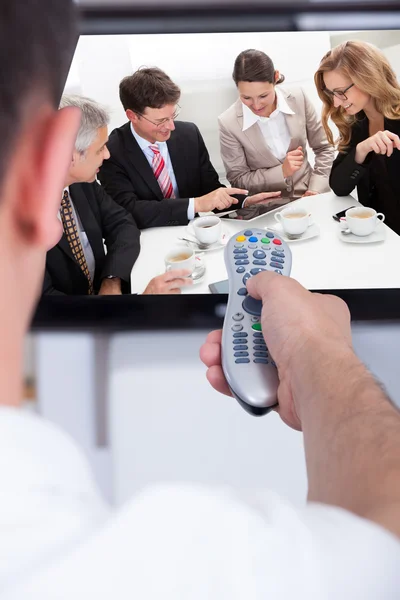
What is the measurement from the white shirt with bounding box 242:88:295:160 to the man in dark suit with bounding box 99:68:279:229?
0.20ft

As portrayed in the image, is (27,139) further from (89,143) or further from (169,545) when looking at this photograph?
(89,143)

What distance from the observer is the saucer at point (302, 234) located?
0.74 m

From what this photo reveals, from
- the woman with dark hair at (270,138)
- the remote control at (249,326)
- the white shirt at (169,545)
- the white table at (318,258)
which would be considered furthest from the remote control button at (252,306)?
the white shirt at (169,545)

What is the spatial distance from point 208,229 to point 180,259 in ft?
0.17

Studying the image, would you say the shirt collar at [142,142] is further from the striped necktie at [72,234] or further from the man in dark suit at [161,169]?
the striped necktie at [72,234]

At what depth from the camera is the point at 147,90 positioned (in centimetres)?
70

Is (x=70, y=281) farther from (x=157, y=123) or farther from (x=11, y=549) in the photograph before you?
(x=11, y=549)

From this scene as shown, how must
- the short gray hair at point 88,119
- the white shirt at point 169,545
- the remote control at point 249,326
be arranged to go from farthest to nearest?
the short gray hair at point 88,119 < the remote control at point 249,326 < the white shirt at point 169,545

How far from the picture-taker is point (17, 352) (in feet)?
0.84

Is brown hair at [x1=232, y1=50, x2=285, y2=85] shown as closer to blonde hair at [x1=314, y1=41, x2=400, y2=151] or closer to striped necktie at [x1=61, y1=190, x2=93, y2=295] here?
blonde hair at [x1=314, y1=41, x2=400, y2=151]

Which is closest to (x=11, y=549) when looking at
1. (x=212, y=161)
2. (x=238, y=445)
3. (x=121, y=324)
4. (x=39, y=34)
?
(x=39, y=34)

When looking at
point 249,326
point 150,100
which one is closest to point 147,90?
point 150,100

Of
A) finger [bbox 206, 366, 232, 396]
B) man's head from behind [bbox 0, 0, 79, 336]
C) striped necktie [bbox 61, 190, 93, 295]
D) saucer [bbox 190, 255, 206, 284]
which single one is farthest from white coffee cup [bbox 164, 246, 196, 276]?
man's head from behind [bbox 0, 0, 79, 336]

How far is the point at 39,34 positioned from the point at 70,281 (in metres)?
0.51
